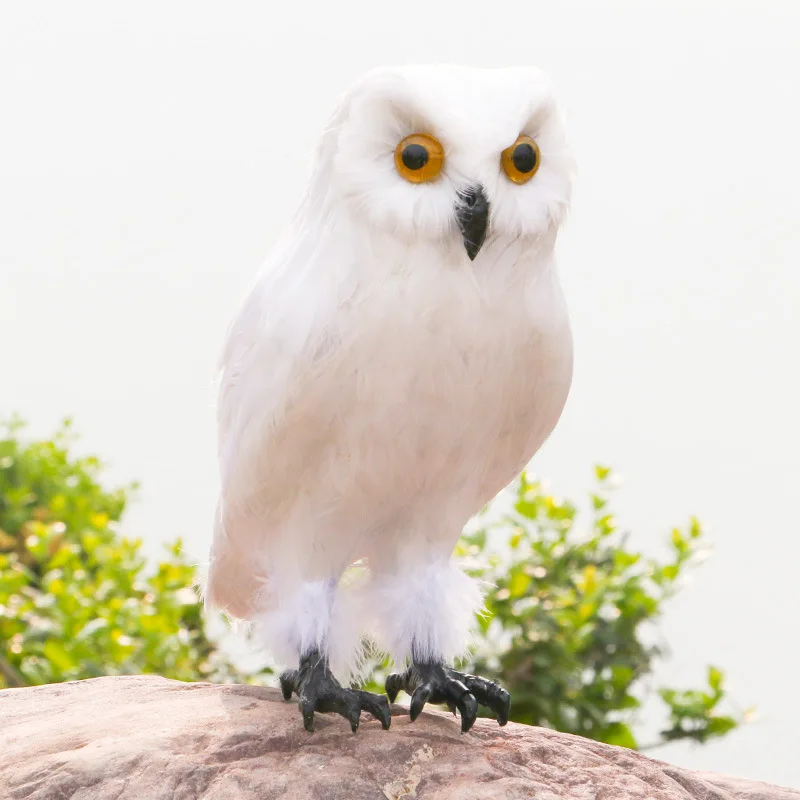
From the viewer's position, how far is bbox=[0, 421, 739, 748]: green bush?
8.49 ft

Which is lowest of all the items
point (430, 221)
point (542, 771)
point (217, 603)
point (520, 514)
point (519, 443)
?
point (542, 771)

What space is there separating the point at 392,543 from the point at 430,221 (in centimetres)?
54

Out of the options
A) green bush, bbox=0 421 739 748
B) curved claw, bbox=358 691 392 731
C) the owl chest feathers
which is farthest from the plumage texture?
green bush, bbox=0 421 739 748

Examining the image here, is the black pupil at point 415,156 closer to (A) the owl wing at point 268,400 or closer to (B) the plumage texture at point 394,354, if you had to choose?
(B) the plumage texture at point 394,354

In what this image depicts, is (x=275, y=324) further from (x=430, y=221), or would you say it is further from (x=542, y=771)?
(x=542, y=771)

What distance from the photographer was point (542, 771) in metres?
1.62

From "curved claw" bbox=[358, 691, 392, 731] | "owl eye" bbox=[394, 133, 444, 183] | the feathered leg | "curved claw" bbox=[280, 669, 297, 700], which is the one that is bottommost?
"curved claw" bbox=[358, 691, 392, 731]

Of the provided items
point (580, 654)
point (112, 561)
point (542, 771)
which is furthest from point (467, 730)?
point (112, 561)

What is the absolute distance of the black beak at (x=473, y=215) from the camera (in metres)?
1.44

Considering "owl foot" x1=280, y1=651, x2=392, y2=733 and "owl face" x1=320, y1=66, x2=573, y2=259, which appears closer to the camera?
"owl face" x1=320, y1=66, x2=573, y2=259

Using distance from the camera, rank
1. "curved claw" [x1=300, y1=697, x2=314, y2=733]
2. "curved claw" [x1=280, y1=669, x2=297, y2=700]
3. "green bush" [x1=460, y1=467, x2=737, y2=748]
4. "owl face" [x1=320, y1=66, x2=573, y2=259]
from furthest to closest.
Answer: "green bush" [x1=460, y1=467, x2=737, y2=748], "curved claw" [x1=280, y1=669, x2=297, y2=700], "curved claw" [x1=300, y1=697, x2=314, y2=733], "owl face" [x1=320, y1=66, x2=573, y2=259]

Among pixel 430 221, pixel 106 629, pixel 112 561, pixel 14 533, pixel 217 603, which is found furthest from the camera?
pixel 14 533

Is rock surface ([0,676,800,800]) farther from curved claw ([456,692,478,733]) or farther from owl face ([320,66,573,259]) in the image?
owl face ([320,66,573,259])

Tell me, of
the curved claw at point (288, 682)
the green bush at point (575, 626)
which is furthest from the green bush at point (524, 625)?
the curved claw at point (288, 682)
